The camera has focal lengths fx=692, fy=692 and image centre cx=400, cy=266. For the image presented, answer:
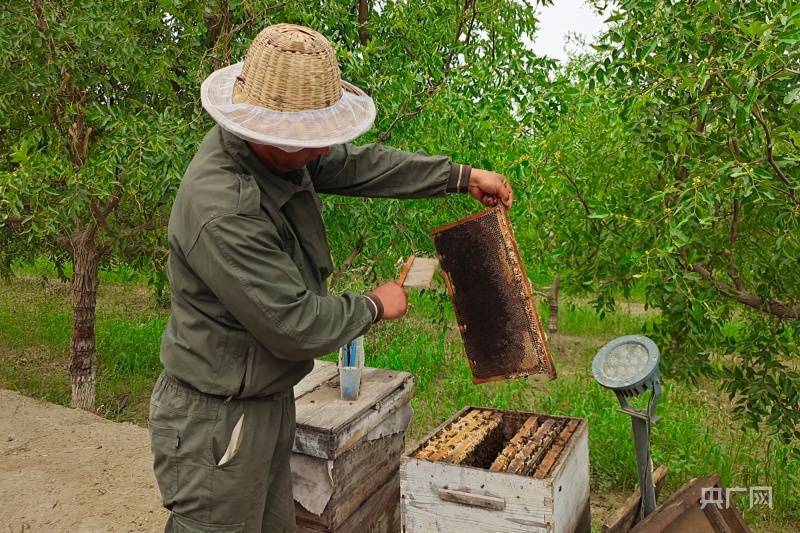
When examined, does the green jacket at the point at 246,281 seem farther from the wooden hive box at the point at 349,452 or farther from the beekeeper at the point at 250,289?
the wooden hive box at the point at 349,452

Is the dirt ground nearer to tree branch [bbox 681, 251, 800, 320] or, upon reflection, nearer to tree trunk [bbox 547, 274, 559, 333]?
tree branch [bbox 681, 251, 800, 320]

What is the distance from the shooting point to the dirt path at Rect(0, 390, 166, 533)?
3.94 metres

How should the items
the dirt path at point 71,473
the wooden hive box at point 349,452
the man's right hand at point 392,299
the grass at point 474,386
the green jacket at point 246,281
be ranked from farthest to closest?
the grass at point 474,386, the dirt path at point 71,473, the wooden hive box at point 349,452, the man's right hand at point 392,299, the green jacket at point 246,281

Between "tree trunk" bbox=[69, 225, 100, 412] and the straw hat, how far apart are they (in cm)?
410

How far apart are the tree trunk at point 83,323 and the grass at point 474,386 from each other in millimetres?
309

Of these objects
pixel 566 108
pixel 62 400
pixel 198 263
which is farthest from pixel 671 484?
pixel 62 400

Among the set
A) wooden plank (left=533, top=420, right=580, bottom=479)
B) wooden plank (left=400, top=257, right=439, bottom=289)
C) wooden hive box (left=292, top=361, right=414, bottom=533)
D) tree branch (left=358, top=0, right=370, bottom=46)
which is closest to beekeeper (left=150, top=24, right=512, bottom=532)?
wooden plank (left=400, top=257, right=439, bottom=289)

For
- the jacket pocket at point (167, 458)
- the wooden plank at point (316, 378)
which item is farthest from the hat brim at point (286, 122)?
the wooden plank at point (316, 378)

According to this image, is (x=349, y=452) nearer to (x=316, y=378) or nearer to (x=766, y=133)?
(x=316, y=378)

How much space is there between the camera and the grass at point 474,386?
4.54 meters

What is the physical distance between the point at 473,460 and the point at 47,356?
623 centimetres

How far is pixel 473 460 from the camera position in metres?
2.93

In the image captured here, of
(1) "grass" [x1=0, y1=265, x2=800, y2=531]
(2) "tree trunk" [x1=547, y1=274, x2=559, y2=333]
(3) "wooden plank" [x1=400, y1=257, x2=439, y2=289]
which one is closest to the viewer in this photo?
(3) "wooden plank" [x1=400, y1=257, x2=439, y2=289]

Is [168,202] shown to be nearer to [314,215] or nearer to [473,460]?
[314,215]
